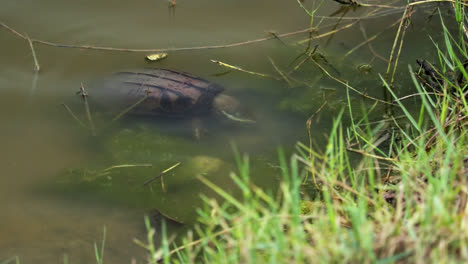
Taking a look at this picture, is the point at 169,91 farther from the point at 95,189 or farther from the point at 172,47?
the point at 95,189

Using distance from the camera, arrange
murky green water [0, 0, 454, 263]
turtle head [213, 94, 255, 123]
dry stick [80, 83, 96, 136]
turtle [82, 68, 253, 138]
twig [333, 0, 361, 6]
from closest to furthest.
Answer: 1. murky green water [0, 0, 454, 263]
2. dry stick [80, 83, 96, 136]
3. turtle head [213, 94, 255, 123]
4. turtle [82, 68, 253, 138]
5. twig [333, 0, 361, 6]

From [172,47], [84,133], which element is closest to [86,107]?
[84,133]

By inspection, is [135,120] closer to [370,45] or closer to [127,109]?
[127,109]

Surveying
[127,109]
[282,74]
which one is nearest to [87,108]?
[127,109]

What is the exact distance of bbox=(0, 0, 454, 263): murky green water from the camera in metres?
3.20

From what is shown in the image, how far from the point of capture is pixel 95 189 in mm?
3336

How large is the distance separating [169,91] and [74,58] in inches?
35.0

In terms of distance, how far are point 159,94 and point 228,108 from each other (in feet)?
1.94

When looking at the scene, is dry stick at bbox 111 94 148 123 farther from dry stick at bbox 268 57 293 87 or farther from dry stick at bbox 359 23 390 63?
dry stick at bbox 359 23 390 63

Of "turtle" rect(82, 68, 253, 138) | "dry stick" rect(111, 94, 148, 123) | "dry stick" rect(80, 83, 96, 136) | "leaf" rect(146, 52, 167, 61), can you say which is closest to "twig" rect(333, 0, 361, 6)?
"turtle" rect(82, 68, 253, 138)

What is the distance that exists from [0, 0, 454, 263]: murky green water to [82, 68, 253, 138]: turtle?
102 millimetres

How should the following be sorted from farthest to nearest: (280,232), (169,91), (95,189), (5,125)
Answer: (169,91) → (5,125) → (95,189) → (280,232)

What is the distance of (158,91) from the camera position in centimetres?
395

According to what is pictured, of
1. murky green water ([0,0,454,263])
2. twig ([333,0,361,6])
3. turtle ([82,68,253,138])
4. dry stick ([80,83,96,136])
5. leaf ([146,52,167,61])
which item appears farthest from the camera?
twig ([333,0,361,6])
